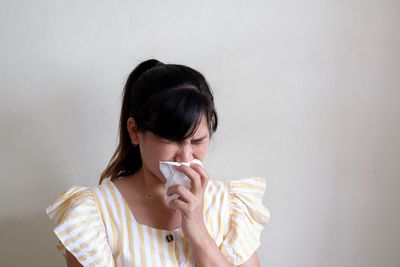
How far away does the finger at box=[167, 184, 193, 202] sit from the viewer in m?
0.87

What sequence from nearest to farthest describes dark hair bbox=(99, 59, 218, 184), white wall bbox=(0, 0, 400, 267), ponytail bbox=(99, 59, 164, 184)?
1. dark hair bbox=(99, 59, 218, 184)
2. ponytail bbox=(99, 59, 164, 184)
3. white wall bbox=(0, 0, 400, 267)

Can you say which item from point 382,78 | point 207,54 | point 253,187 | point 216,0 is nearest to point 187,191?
point 253,187

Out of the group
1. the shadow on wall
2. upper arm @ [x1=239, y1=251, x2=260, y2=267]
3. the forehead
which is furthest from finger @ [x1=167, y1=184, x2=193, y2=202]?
the shadow on wall

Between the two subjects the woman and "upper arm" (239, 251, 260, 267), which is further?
"upper arm" (239, 251, 260, 267)

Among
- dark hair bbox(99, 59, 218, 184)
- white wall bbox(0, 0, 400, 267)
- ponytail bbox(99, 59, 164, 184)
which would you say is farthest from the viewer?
white wall bbox(0, 0, 400, 267)

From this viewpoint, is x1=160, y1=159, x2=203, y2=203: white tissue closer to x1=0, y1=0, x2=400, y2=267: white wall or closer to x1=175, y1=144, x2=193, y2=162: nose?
x1=175, y1=144, x2=193, y2=162: nose

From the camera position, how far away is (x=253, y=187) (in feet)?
3.60

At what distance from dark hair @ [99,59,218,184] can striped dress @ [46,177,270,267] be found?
0.62 feet

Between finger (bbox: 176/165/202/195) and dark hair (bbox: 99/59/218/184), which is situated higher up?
dark hair (bbox: 99/59/218/184)

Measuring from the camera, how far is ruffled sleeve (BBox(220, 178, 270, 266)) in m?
0.98

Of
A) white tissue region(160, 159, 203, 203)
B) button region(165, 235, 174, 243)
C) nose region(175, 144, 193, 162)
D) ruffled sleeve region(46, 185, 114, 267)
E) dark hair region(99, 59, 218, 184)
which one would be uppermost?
dark hair region(99, 59, 218, 184)

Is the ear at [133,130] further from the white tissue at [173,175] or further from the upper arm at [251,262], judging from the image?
the upper arm at [251,262]

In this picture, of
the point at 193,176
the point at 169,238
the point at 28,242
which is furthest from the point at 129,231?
the point at 28,242

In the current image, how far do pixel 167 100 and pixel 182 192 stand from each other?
185mm
